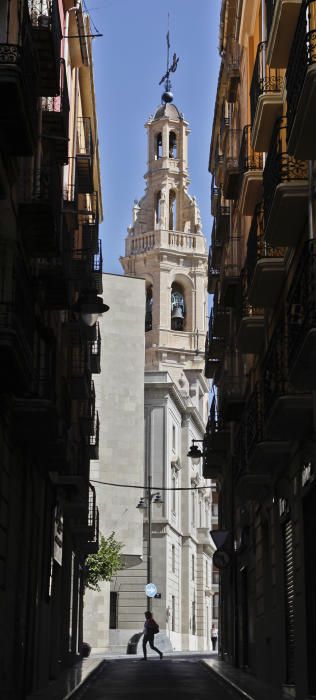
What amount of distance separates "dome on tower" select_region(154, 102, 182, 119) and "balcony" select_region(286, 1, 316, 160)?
63160 millimetres

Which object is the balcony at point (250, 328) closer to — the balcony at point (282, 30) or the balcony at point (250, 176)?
the balcony at point (250, 176)

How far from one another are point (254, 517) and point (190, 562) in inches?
1679

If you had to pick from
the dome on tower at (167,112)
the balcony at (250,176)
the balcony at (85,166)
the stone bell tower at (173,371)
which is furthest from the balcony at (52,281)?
the dome on tower at (167,112)

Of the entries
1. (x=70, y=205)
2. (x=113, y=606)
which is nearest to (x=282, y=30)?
(x=70, y=205)

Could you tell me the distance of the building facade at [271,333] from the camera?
516 inches

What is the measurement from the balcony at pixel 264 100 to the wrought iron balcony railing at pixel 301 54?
440 cm

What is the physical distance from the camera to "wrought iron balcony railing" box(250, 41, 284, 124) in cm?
1741

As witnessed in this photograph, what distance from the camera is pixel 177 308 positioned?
230ft

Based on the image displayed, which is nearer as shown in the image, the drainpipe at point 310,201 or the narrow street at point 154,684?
the drainpipe at point 310,201

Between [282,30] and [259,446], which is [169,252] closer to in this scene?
[259,446]

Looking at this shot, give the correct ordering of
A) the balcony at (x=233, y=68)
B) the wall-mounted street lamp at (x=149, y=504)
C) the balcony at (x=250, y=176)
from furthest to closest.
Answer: the wall-mounted street lamp at (x=149, y=504) → the balcony at (x=233, y=68) → the balcony at (x=250, y=176)

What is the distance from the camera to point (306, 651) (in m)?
15.7

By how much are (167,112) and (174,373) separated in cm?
1733

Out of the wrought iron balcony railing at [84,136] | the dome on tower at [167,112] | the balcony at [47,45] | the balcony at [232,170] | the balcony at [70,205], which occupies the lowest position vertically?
the balcony at [47,45]
